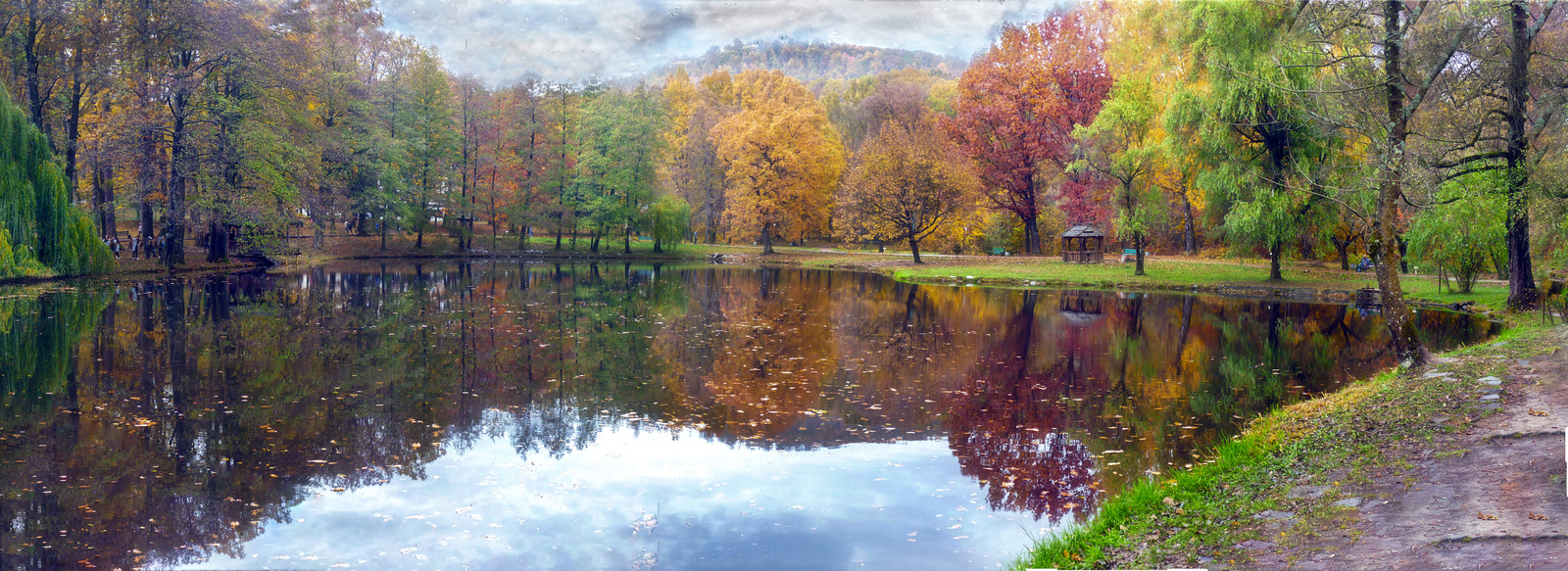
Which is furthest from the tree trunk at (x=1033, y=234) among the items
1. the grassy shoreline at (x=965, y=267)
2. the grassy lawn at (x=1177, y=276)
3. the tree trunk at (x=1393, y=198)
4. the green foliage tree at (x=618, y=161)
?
the tree trunk at (x=1393, y=198)

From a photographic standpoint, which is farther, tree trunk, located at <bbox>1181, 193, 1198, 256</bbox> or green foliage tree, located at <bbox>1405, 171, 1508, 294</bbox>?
tree trunk, located at <bbox>1181, 193, 1198, 256</bbox>

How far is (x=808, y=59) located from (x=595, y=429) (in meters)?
136

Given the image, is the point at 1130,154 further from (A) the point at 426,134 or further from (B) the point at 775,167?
(A) the point at 426,134

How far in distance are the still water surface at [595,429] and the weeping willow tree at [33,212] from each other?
597 cm

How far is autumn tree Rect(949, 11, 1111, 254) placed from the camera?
138ft

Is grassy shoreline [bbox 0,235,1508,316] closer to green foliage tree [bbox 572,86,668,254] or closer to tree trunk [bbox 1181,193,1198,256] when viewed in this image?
tree trunk [bbox 1181,193,1198,256]

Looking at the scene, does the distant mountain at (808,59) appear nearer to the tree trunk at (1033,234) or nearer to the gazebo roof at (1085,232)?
the tree trunk at (1033,234)

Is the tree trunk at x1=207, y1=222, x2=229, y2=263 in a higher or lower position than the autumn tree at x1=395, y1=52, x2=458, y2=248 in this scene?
lower

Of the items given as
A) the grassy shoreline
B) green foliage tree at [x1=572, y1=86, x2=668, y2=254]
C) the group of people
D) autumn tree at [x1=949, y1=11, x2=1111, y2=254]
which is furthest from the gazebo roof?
the group of people

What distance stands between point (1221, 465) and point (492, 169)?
52.9 meters

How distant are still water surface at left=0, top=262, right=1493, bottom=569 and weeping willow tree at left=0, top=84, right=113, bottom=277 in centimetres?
597

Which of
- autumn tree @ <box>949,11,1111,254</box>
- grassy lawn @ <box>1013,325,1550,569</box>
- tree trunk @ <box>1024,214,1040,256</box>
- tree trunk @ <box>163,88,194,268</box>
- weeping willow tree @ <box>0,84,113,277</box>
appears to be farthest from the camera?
tree trunk @ <box>1024,214,1040,256</box>

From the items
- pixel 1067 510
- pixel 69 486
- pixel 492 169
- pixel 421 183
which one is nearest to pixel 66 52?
pixel 421 183

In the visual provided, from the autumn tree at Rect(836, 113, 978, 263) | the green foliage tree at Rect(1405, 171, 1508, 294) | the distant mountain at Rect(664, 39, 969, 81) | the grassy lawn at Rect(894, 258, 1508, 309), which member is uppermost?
the distant mountain at Rect(664, 39, 969, 81)
